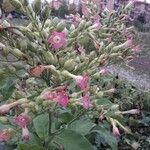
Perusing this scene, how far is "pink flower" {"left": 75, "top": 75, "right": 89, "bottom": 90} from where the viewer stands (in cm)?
203

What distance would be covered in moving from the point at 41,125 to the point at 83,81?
→ 1.46 ft

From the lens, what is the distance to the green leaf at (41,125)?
237 centimetres

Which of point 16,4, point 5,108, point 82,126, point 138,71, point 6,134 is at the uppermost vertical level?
point 16,4

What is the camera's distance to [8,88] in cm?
243

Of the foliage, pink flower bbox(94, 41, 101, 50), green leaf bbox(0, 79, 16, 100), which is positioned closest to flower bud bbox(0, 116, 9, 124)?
the foliage

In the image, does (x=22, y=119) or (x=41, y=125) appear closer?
(x=22, y=119)

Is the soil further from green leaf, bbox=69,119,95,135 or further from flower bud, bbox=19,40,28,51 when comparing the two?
flower bud, bbox=19,40,28,51

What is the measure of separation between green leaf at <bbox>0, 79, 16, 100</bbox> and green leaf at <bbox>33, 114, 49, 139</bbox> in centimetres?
16

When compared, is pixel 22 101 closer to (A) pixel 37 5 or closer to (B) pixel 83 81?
(B) pixel 83 81

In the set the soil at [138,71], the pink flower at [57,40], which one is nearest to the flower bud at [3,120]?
the pink flower at [57,40]

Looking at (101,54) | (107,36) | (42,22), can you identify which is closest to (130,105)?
(107,36)

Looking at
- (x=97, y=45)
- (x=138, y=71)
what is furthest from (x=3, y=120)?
(x=138, y=71)

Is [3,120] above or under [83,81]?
under

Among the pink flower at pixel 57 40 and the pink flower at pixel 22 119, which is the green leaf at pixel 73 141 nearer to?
the pink flower at pixel 22 119
